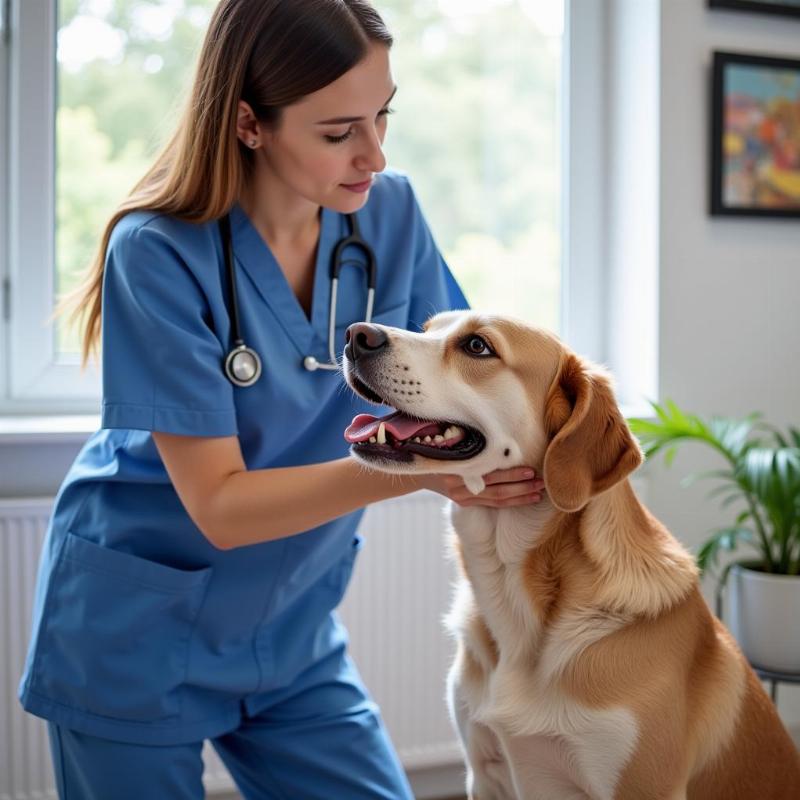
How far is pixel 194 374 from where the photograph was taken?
1224mm

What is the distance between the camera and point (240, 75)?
122 cm

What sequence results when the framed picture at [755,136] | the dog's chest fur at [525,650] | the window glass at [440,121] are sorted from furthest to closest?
the framed picture at [755,136] < the window glass at [440,121] < the dog's chest fur at [525,650]

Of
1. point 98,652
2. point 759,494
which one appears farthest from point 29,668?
point 759,494

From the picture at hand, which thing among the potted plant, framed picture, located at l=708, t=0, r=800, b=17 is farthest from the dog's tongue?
framed picture, located at l=708, t=0, r=800, b=17

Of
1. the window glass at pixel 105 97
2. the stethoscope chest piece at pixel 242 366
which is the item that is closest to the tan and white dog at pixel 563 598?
the stethoscope chest piece at pixel 242 366

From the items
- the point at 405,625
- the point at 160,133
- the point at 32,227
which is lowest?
the point at 405,625

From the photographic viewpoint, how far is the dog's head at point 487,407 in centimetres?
114

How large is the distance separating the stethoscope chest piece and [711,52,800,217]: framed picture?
4.65 feet

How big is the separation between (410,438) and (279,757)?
540mm

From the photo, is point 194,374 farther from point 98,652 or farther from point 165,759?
point 165,759

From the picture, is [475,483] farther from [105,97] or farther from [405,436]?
[105,97]

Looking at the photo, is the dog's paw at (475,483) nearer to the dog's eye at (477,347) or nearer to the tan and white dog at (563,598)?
the tan and white dog at (563,598)

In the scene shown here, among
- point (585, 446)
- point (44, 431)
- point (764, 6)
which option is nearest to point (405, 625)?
point (44, 431)

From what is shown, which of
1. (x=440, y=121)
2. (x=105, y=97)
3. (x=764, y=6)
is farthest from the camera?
(x=440, y=121)
